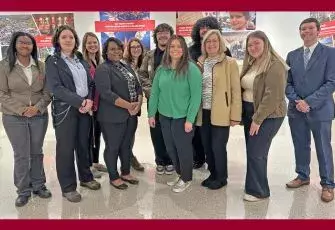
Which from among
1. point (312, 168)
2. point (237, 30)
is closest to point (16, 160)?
point (312, 168)

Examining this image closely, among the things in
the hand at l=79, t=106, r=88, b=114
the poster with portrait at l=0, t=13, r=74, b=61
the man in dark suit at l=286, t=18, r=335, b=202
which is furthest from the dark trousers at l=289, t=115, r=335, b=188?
the poster with portrait at l=0, t=13, r=74, b=61

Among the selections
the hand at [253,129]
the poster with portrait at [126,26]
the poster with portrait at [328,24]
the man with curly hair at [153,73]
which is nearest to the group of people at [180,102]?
the hand at [253,129]

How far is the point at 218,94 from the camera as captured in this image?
2.67 meters

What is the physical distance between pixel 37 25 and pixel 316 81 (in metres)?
5.91

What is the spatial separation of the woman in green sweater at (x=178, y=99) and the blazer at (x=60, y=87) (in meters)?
0.68

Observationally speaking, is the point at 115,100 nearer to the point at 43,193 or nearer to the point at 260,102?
the point at 43,193

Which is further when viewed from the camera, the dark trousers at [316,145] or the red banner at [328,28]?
the red banner at [328,28]

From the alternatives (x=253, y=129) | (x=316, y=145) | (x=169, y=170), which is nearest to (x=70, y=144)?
(x=169, y=170)

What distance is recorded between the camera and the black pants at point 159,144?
3.25 meters

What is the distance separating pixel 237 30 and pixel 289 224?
16.6 ft

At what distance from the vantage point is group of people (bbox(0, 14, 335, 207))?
2492mm

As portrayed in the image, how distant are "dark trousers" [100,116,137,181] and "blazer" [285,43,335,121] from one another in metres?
1.41

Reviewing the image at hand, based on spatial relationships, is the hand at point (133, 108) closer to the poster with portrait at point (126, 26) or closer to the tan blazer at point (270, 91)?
the tan blazer at point (270, 91)

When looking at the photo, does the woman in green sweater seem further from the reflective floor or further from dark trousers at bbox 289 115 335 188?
dark trousers at bbox 289 115 335 188
